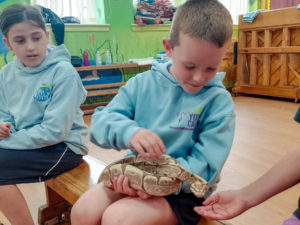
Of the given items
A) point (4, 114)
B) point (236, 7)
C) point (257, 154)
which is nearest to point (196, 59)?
point (4, 114)

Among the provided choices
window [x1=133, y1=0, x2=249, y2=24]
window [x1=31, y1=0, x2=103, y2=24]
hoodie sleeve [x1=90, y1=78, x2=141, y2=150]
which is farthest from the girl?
window [x1=133, y1=0, x2=249, y2=24]

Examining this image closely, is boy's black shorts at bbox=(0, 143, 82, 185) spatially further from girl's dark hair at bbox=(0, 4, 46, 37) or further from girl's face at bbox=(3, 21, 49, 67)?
girl's dark hair at bbox=(0, 4, 46, 37)

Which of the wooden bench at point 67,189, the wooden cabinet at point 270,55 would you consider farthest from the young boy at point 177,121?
the wooden cabinet at point 270,55

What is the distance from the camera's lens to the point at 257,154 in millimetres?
2066

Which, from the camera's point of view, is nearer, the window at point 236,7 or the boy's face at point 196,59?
the boy's face at point 196,59

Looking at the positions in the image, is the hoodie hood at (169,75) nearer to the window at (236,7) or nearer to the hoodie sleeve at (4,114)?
the hoodie sleeve at (4,114)

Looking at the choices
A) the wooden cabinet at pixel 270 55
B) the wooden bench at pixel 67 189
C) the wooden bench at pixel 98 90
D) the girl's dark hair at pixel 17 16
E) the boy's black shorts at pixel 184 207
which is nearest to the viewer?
the boy's black shorts at pixel 184 207

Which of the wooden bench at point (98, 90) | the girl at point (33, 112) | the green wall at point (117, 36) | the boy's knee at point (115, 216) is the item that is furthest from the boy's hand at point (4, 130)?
the green wall at point (117, 36)

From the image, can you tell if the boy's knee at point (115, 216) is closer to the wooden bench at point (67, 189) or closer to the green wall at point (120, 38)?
the wooden bench at point (67, 189)

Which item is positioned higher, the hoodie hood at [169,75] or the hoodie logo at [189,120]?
the hoodie hood at [169,75]

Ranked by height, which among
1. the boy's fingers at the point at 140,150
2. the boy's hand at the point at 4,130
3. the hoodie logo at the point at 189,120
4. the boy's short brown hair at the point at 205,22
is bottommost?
the boy's hand at the point at 4,130

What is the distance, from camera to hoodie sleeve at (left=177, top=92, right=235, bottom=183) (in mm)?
823

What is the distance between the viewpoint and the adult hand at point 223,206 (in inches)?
30.0

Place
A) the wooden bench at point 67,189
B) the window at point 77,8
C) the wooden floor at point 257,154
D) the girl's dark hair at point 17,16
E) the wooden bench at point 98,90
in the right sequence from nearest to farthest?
the wooden bench at point 67,189
the girl's dark hair at point 17,16
the wooden floor at point 257,154
the window at point 77,8
the wooden bench at point 98,90
